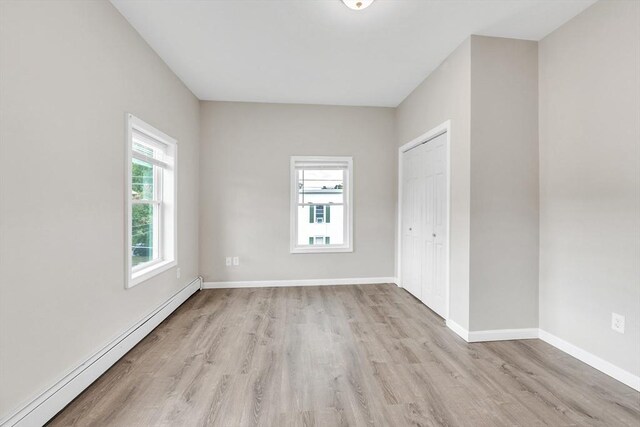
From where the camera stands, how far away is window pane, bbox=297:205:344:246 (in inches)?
181

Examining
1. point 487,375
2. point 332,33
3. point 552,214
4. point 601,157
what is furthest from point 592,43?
point 487,375

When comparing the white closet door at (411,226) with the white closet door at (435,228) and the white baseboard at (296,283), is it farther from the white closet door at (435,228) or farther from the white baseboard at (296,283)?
the white baseboard at (296,283)

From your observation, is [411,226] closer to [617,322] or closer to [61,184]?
[617,322]

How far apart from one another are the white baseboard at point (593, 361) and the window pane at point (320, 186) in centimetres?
299

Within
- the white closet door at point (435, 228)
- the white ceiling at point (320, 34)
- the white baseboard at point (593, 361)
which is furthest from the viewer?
the white closet door at point (435, 228)

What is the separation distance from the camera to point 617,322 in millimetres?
2080

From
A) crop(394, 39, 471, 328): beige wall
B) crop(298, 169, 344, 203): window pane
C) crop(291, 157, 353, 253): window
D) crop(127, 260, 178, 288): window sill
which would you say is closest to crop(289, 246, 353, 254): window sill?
crop(291, 157, 353, 253): window

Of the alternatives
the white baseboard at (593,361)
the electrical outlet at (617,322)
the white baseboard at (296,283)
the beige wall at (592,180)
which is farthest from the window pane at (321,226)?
the electrical outlet at (617,322)

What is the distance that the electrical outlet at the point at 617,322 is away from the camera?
2053mm

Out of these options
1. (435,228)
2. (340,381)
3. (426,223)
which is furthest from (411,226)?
(340,381)

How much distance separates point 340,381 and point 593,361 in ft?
6.43

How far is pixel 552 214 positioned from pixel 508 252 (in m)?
0.49

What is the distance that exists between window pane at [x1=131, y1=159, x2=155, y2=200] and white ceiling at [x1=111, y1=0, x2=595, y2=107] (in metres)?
1.17

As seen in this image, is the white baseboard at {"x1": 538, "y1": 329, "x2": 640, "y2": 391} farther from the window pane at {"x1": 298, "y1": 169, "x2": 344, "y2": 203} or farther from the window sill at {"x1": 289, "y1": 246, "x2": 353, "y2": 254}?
the window pane at {"x1": 298, "y1": 169, "x2": 344, "y2": 203}
